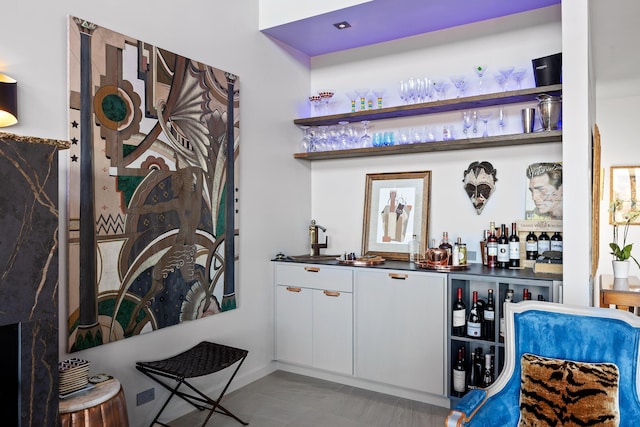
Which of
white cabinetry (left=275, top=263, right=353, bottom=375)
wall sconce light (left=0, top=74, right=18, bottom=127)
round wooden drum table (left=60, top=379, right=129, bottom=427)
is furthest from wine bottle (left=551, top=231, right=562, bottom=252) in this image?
wall sconce light (left=0, top=74, right=18, bottom=127)

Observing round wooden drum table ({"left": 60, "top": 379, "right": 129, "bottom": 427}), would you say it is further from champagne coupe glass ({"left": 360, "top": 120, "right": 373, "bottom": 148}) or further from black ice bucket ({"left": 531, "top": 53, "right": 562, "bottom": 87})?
black ice bucket ({"left": 531, "top": 53, "right": 562, "bottom": 87})

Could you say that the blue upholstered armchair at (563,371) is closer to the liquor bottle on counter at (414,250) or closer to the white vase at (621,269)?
the liquor bottle on counter at (414,250)

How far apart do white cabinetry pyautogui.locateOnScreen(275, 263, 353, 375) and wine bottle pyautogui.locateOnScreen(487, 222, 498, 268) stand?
1.06m

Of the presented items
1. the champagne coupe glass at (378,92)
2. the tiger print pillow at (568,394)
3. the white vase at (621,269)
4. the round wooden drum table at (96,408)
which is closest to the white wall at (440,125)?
the champagne coupe glass at (378,92)

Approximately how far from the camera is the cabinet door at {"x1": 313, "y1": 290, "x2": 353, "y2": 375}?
3540mm

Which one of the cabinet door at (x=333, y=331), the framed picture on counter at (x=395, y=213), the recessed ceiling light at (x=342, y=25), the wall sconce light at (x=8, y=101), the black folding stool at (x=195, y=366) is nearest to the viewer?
the wall sconce light at (x=8, y=101)

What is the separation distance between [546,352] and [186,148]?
2452mm

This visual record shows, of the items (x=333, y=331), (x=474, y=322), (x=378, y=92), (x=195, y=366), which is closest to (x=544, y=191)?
(x=474, y=322)

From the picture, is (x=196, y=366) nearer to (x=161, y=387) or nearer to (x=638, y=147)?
(x=161, y=387)

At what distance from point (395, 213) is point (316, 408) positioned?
1722mm

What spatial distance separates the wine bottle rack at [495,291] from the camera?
286 centimetres

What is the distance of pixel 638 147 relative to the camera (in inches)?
223

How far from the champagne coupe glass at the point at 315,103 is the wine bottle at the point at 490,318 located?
230 cm

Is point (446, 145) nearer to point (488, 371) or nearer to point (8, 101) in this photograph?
point (488, 371)
